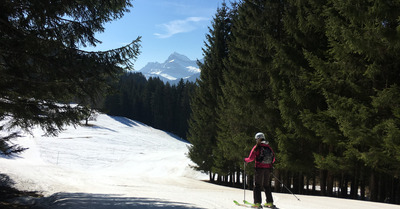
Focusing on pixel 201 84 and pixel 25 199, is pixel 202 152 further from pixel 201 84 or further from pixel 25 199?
pixel 25 199

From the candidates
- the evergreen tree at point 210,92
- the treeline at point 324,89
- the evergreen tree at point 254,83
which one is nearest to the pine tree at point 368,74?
the treeline at point 324,89

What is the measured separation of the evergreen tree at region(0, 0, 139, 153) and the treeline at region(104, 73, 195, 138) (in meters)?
85.9

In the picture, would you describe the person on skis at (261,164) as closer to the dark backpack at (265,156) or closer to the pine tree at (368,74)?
the dark backpack at (265,156)

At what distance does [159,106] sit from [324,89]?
89.4 m

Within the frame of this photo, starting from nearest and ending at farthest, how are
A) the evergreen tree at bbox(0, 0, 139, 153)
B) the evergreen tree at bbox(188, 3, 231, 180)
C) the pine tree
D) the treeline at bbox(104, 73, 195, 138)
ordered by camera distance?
1. the evergreen tree at bbox(0, 0, 139, 153)
2. the pine tree
3. the evergreen tree at bbox(188, 3, 231, 180)
4. the treeline at bbox(104, 73, 195, 138)

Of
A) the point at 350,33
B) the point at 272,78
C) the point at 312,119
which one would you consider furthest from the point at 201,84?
the point at 350,33

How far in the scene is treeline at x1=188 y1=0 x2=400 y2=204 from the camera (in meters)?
8.34

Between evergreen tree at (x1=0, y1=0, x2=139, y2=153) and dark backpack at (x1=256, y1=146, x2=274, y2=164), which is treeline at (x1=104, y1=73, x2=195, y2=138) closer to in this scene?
evergreen tree at (x1=0, y1=0, x2=139, y2=153)

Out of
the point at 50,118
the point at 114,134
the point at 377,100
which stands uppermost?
the point at 377,100

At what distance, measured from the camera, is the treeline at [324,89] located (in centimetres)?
834

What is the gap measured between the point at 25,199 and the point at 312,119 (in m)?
9.92

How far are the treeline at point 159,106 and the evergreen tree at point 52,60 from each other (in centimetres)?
8587

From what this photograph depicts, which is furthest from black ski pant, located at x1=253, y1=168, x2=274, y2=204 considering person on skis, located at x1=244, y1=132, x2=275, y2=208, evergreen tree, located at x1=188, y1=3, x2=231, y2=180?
evergreen tree, located at x1=188, y1=3, x2=231, y2=180

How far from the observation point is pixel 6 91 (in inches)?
266
